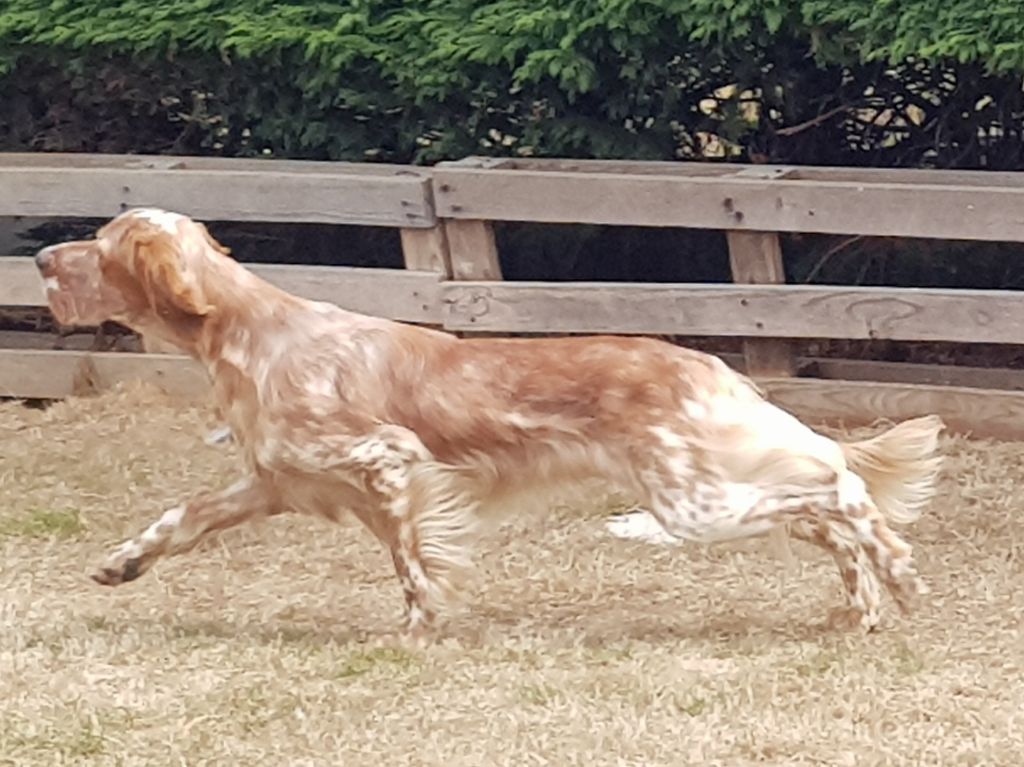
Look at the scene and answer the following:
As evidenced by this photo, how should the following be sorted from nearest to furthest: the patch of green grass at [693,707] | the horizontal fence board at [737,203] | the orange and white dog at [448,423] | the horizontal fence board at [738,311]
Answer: the patch of green grass at [693,707] < the orange and white dog at [448,423] < the horizontal fence board at [737,203] < the horizontal fence board at [738,311]

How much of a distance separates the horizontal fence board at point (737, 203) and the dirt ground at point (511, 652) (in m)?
0.86

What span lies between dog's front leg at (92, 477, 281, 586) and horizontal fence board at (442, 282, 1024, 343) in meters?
2.35

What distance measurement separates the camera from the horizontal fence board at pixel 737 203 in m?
6.98

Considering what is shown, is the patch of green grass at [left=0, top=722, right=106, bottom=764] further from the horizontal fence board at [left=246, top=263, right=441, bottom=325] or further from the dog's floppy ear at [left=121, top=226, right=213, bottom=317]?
the horizontal fence board at [left=246, top=263, right=441, bottom=325]

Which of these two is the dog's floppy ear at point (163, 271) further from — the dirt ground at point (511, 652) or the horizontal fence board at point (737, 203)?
the horizontal fence board at point (737, 203)

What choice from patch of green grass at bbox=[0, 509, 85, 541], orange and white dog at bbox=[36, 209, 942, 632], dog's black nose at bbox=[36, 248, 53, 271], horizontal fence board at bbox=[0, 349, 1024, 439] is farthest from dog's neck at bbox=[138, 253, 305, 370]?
horizontal fence board at bbox=[0, 349, 1024, 439]

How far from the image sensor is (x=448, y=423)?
17.2 ft

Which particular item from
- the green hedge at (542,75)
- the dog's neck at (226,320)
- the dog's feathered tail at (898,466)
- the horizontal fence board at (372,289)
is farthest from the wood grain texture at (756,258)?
the dog's neck at (226,320)

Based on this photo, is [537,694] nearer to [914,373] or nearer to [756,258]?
[756,258]

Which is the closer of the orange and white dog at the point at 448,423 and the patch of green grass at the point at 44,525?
the orange and white dog at the point at 448,423

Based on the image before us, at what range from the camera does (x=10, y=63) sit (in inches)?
335

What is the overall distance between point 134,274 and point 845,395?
10.2 ft

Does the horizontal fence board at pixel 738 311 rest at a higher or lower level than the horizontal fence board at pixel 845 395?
higher

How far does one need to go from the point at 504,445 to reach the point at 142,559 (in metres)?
1.06
